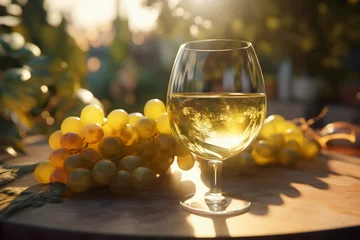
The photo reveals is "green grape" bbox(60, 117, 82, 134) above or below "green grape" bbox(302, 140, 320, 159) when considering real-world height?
above

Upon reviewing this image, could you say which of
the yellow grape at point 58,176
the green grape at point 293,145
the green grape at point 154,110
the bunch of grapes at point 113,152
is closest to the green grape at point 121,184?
the bunch of grapes at point 113,152

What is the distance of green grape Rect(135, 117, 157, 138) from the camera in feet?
2.99

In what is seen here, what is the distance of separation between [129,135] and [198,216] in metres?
0.31

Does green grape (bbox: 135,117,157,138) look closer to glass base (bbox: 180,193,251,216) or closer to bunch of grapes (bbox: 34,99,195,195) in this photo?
bunch of grapes (bbox: 34,99,195,195)

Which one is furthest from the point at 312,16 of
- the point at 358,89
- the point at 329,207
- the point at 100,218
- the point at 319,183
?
the point at 358,89

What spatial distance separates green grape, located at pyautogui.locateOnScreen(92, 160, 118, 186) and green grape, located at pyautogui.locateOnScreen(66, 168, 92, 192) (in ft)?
0.05

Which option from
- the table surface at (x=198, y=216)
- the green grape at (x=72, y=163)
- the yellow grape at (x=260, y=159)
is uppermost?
the green grape at (x=72, y=163)

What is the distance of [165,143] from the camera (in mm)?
903

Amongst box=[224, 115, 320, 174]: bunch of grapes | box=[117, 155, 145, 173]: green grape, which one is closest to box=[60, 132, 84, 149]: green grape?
box=[117, 155, 145, 173]: green grape

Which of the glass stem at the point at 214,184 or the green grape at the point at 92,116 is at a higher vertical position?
the green grape at the point at 92,116

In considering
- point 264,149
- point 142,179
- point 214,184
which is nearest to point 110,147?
point 142,179

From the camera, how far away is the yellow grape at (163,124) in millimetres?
933

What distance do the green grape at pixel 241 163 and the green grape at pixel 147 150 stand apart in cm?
19

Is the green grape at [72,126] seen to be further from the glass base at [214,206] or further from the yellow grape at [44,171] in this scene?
the glass base at [214,206]
